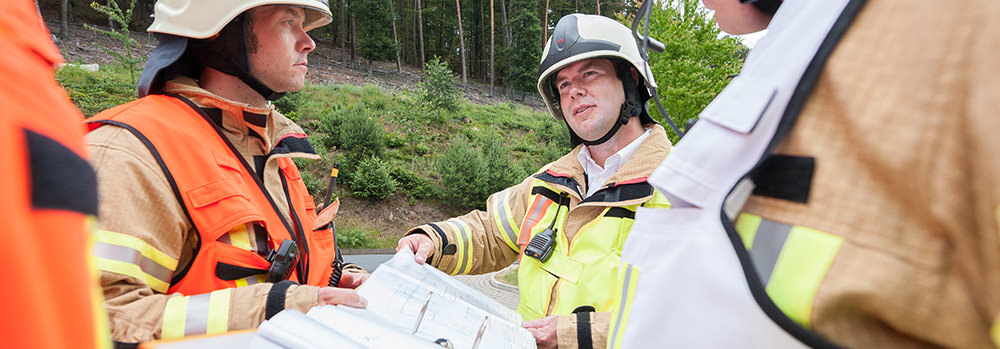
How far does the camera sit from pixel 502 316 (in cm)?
229

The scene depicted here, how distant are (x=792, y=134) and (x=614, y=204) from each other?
1728 mm

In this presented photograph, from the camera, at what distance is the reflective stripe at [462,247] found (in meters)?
3.16

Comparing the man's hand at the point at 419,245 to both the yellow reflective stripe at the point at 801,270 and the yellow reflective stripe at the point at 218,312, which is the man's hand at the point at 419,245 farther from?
the yellow reflective stripe at the point at 801,270

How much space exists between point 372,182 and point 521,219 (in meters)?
10.4

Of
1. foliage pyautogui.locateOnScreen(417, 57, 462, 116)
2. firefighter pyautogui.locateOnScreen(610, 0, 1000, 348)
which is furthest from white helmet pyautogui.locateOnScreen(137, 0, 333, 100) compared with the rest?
foliage pyautogui.locateOnScreen(417, 57, 462, 116)

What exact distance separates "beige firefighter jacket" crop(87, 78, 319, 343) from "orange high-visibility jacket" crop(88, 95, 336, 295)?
0.05m

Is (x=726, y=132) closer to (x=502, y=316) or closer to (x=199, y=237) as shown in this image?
(x=502, y=316)

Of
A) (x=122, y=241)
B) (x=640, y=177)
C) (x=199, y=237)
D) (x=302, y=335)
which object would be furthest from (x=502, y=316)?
(x=122, y=241)

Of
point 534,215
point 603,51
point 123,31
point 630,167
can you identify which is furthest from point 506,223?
point 123,31

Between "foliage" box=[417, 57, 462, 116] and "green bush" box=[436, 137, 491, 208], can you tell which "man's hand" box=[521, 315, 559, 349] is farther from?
"foliage" box=[417, 57, 462, 116]

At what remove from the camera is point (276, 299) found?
5.64 feet

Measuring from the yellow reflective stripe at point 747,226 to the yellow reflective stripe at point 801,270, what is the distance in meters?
0.05

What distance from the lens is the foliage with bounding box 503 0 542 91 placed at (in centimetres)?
3381

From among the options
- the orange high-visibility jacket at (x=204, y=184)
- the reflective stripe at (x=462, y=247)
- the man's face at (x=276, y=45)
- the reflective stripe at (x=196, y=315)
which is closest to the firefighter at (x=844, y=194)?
the reflective stripe at (x=196, y=315)
